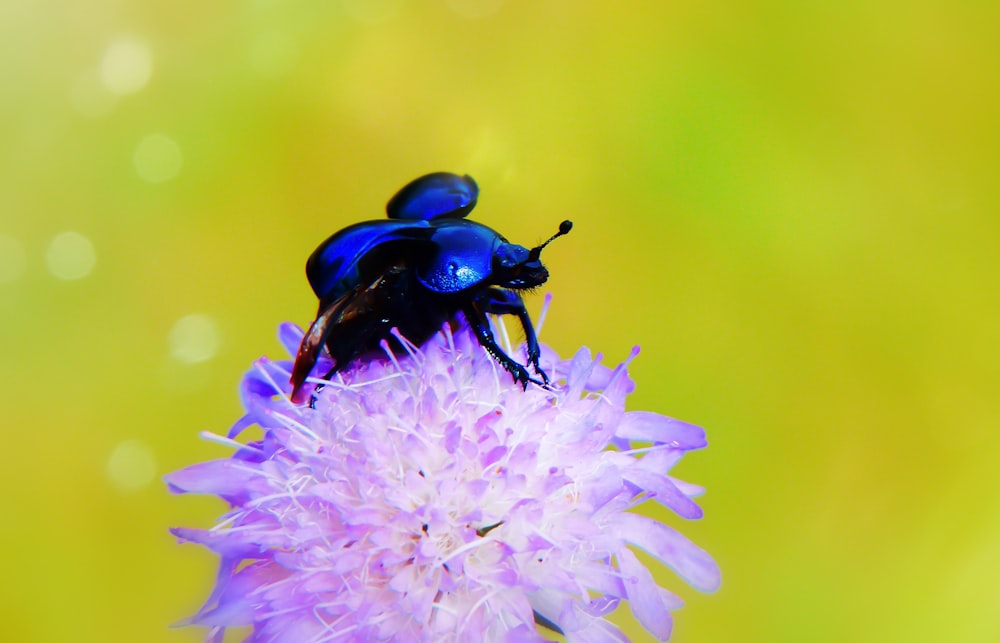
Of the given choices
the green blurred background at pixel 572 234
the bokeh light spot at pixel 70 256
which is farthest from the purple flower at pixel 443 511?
the bokeh light spot at pixel 70 256

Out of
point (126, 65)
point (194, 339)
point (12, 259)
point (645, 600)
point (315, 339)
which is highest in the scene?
point (126, 65)

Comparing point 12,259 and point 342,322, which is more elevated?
point 12,259

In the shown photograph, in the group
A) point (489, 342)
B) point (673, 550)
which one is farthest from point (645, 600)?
point (489, 342)

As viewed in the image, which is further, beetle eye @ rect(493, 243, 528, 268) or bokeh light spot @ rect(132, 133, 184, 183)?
bokeh light spot @ rect(132, 133, 184, 183)

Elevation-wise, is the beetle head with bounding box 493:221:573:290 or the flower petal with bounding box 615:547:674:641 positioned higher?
the beetle head with bounding box 493:221:573:290

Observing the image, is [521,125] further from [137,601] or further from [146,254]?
[137,601]

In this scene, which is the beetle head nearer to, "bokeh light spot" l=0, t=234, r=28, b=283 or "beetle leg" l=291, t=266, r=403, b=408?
"beetle leg" l=291, t=266, r=403, b=408

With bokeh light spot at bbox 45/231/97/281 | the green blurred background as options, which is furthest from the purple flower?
bokeh light spot at bbox 45/231/97/281

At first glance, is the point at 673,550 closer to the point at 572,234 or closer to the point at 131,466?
the point at 572,234
